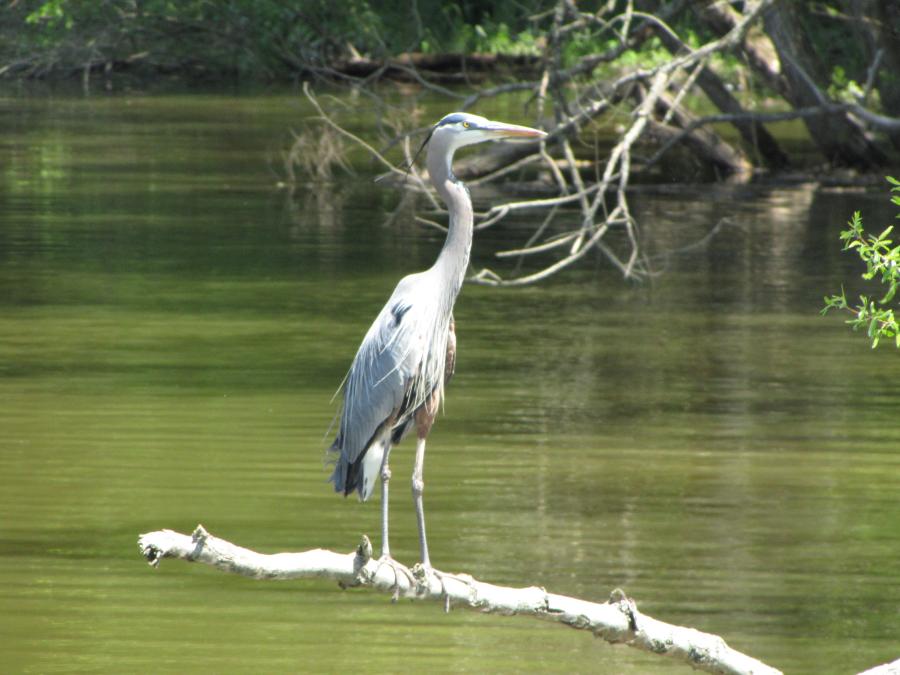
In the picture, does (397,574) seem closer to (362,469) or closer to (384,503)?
(384,503)

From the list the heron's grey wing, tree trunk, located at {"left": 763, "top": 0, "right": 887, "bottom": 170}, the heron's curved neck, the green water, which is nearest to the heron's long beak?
the heron's curved neck

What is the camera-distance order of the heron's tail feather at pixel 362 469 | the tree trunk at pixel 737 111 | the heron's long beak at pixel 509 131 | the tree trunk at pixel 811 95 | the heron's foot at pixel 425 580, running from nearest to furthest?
the heron's foot at pixel 425 580 → the heron's long beak at pixel 509 131 → the heron's tail feather at pixel 362 469 → the tree trunk at pixel 811 95 → the tree trunk at pixel 737 111

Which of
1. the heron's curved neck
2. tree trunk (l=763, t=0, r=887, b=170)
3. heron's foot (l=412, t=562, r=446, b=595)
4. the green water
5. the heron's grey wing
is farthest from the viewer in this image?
tree trunk (l=763, t=0, r=887, b=170)

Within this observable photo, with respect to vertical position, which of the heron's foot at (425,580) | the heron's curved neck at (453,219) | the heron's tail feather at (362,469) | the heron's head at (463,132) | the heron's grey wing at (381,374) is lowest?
the heron's foot at (425,580)

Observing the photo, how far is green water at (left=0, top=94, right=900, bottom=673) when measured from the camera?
6086mm

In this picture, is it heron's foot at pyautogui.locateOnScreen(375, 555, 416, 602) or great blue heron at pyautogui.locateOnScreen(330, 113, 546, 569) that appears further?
great blue heron at pyautogui.locateOnScreen(330, 113, 546, 569)

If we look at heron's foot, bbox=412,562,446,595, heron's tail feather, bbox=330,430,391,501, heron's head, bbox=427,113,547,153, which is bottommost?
heron's foot, bbox=412,562,446,595

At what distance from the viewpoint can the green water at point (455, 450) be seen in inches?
240

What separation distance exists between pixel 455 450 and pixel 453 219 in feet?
12.4

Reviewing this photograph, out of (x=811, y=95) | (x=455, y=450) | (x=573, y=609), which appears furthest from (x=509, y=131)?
(x=811, y=95)

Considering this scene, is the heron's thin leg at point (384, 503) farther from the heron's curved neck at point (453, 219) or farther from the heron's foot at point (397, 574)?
the heron's curved neck at point (453, 219)

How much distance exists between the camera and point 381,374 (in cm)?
483

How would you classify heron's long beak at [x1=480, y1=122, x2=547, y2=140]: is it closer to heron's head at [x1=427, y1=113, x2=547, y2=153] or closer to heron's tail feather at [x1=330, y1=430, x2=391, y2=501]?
heron's head at [x1=427, y1=113, x2=547, y2=153]

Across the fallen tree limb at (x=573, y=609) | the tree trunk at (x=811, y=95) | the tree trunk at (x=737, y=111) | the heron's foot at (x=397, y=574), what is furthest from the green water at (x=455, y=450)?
the tree trunk at (x=737, y=111)
